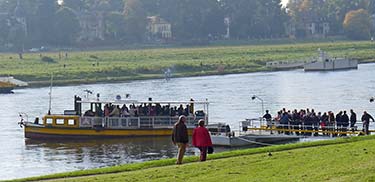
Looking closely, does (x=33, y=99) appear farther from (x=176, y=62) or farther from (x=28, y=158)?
(x=176, y=62)

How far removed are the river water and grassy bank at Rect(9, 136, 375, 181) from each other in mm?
10275

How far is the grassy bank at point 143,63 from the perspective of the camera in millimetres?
120000

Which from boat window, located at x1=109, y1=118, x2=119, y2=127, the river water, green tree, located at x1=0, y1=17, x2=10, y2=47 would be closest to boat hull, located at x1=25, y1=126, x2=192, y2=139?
boat window, located at x1=109, y1=118, x2=119, y2=127

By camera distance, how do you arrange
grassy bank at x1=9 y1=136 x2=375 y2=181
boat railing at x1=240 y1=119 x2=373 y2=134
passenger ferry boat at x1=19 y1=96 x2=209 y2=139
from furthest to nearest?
1. passenger ferry boat at x1=19 y1=96 x2=209 y2=139
2. boat railing at x1=240 y1=119 x2=373 y2=134
3. grassy bank at x1=9 y1=136 x2=375 y2=181

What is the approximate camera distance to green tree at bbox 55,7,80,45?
598ft

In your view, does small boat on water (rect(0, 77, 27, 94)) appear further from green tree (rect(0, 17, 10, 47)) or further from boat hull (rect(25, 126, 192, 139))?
green tree (rect(0, 17, 10, 47))

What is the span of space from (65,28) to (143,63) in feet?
153

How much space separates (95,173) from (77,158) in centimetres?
1536

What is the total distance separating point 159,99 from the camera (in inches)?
3191

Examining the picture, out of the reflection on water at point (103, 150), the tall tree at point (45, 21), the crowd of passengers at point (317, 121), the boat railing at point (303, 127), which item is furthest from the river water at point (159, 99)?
the tall tree at point (45, 21)

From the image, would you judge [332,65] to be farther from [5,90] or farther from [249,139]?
[249,139]

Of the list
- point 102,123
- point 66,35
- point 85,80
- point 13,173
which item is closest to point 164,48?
point 66,35

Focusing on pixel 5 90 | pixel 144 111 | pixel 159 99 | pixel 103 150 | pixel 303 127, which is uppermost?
pixel 5 90

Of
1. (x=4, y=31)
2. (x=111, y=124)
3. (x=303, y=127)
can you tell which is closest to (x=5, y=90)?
(x=111, y=124)
